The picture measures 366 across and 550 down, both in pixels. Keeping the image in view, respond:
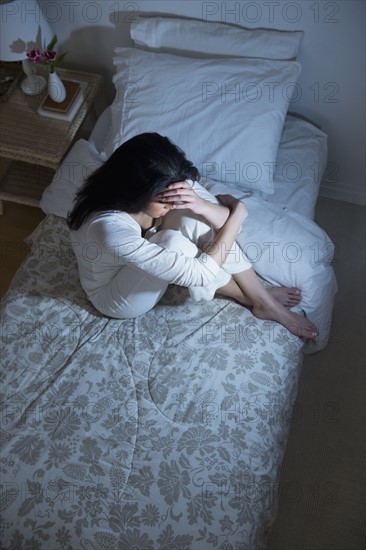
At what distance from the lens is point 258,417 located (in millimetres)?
1417

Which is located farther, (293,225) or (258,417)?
(293,225)

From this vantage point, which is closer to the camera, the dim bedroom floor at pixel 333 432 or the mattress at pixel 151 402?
the mattress at pixel 151 402

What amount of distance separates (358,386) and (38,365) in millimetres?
1133

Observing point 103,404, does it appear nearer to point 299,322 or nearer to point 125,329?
point 125,329

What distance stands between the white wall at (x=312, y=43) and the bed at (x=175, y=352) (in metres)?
0.06

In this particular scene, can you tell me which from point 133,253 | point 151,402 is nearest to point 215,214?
point 133,253

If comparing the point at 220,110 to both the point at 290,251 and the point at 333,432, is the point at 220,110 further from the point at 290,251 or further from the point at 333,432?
the point at 333,432

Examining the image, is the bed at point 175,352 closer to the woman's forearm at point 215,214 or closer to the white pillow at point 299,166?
the white pillow at point 299,166

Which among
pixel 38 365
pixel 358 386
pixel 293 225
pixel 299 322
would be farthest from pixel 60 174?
pixel 358 386

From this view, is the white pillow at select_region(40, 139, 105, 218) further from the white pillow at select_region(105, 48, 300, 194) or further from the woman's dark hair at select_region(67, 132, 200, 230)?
the woman's dark hair at select_region(67, 132, 200, 230)

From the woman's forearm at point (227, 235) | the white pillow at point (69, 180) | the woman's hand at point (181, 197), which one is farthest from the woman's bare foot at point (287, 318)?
the white pillow at point (69, 180)

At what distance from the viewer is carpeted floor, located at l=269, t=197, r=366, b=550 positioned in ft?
5.33

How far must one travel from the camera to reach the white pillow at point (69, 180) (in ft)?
5.82

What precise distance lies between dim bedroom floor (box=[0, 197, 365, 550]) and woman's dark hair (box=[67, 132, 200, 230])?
3.11ft
